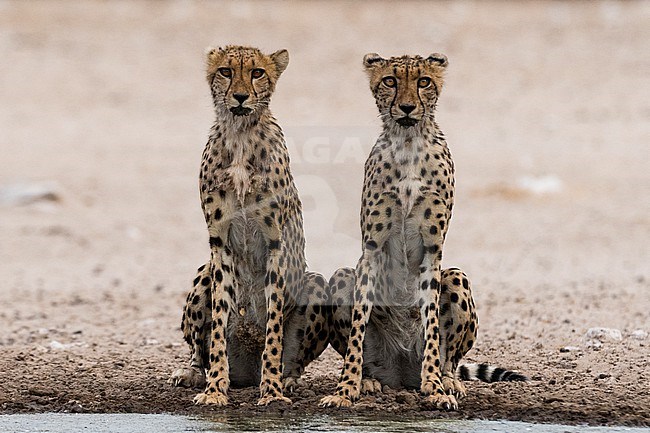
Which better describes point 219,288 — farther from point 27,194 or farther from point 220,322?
point 27,194

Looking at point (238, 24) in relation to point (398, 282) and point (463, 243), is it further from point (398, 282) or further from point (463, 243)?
point (398, 282)

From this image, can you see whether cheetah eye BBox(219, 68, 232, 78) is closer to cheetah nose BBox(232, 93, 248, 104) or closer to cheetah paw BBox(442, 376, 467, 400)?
cheetah nose BBox(232, 93, 248, 104)

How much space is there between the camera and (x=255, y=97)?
209 inches

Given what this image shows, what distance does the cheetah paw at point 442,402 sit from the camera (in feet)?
17.1

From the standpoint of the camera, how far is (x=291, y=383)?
220 inches

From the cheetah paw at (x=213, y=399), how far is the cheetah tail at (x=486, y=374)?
43.0 inches

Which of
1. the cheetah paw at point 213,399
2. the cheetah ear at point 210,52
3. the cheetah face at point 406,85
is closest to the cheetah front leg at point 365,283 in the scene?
the cheetah face at point 406,85

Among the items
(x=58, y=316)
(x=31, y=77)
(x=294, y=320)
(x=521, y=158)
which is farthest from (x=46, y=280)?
(x=31, y=77)

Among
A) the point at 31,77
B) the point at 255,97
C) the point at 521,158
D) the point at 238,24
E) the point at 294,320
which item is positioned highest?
the point at 238,24

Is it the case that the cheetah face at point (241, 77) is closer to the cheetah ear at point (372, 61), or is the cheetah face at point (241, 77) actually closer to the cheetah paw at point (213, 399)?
the cheetah ear at point (372, 61)

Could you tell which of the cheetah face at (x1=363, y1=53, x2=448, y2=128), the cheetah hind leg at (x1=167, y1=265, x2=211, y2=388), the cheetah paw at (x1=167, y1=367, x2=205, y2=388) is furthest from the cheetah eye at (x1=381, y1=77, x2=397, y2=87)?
the cheetah paw at (x1=167, y1=367, x2=205, y2=388)

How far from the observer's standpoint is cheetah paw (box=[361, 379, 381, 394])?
5.52 m

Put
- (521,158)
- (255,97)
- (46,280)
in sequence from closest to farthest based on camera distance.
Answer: (255,97) < (46,280) < (521,158)

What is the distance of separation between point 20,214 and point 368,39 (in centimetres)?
886
